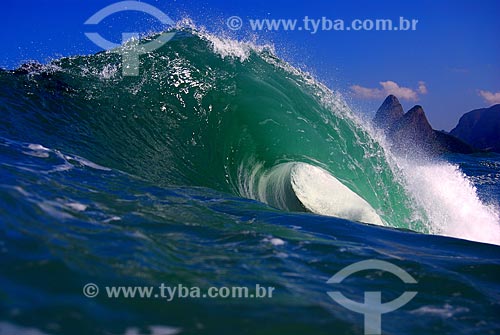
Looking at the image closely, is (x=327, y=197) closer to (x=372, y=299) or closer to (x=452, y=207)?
(x=452, y=207)

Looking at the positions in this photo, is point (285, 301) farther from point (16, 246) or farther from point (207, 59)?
point (207, 59)

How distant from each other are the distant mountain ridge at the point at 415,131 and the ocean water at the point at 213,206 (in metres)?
50.7

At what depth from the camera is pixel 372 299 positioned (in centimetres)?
301

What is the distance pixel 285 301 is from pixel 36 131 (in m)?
5.43

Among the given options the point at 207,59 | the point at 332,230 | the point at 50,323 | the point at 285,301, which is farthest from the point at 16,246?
the point at 207,59

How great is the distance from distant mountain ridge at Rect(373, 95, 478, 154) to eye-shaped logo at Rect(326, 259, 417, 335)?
58652mm

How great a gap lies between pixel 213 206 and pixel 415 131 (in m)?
66.1

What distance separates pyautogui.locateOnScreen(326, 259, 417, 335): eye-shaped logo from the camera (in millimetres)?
2650

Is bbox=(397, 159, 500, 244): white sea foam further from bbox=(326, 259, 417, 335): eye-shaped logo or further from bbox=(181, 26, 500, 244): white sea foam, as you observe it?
bbox=(326, 259, 417, 335): eye-shaped logo

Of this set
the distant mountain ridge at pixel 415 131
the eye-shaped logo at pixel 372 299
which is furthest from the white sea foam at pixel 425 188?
the distant mountain ridge at pixel 415 131

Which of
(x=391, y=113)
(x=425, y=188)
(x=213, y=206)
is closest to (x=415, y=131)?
(x=391, y=113)

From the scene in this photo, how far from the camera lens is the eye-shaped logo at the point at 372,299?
8.69 feet

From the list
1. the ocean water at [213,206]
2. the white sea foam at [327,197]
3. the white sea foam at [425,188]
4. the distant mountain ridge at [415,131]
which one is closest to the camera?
the ocean water at [213,206]

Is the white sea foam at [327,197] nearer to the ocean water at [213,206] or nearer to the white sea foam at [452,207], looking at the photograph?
the ocean water at [213,206]
